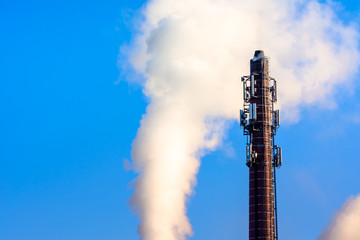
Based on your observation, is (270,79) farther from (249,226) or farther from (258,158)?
(249,226)

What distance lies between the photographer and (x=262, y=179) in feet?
268

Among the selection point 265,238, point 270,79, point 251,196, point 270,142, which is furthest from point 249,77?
point 265,238

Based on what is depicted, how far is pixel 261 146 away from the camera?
274 feet

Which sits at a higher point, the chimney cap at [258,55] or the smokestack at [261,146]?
the chimney cap at [258,55]

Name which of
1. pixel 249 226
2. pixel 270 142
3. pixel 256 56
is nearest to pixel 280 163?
pixel 270 142

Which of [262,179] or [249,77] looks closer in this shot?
[262,179]

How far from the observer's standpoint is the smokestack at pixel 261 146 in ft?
266

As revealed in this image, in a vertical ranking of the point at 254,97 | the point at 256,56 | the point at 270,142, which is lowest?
the point at 270,142

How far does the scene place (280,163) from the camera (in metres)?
83.6

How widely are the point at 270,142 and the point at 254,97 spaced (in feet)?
21.9

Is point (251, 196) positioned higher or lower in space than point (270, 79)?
lower

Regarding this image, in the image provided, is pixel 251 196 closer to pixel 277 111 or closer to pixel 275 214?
pixel 275 214

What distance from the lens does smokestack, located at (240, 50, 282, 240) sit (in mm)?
81000

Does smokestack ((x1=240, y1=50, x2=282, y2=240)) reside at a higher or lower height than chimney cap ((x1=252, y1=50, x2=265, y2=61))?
lower
